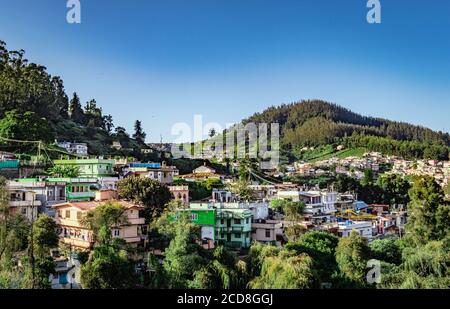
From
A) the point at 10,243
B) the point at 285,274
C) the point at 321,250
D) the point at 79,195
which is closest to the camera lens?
the point at 10,243

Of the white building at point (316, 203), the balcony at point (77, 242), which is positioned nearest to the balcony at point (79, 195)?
the balcony at point (77, 242)

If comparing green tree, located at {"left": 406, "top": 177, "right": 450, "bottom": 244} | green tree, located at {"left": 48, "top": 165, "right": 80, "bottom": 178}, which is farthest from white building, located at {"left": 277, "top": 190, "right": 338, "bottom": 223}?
green tree, located at {"left": 48, "top": 165, "right": 80, "bottom": 178}

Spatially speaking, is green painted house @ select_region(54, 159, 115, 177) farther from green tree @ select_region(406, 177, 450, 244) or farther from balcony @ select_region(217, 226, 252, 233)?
green tree @ select_region(406, 177, 450, 244)

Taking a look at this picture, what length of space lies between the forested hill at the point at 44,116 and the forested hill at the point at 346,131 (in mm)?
24124

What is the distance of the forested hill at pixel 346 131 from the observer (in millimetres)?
50225

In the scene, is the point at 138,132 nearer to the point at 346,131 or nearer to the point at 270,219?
the point at 270,219

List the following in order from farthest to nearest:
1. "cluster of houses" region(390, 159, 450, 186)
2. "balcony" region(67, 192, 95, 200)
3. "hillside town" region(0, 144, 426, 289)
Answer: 1. "cluster of houses" region(390, 159, 450, 186)
2. "balcony" region(67, 192, 95, 200)
3. "hillside town" region(0, 144, 426, 289)

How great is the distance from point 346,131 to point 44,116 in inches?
1465

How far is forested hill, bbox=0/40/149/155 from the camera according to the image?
21.3 metres

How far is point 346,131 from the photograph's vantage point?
58312 mm

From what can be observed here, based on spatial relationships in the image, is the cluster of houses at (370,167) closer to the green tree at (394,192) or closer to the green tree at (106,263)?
the green tree at (394,192)

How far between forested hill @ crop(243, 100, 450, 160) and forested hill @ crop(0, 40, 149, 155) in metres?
24.1

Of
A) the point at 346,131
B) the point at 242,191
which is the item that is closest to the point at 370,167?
the point at 346,131

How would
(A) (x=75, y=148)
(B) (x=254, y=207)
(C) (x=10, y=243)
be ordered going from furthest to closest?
(A) (x=75, y=148)
(B) (x=254, y=207)
(C) (x=10, y=243)
